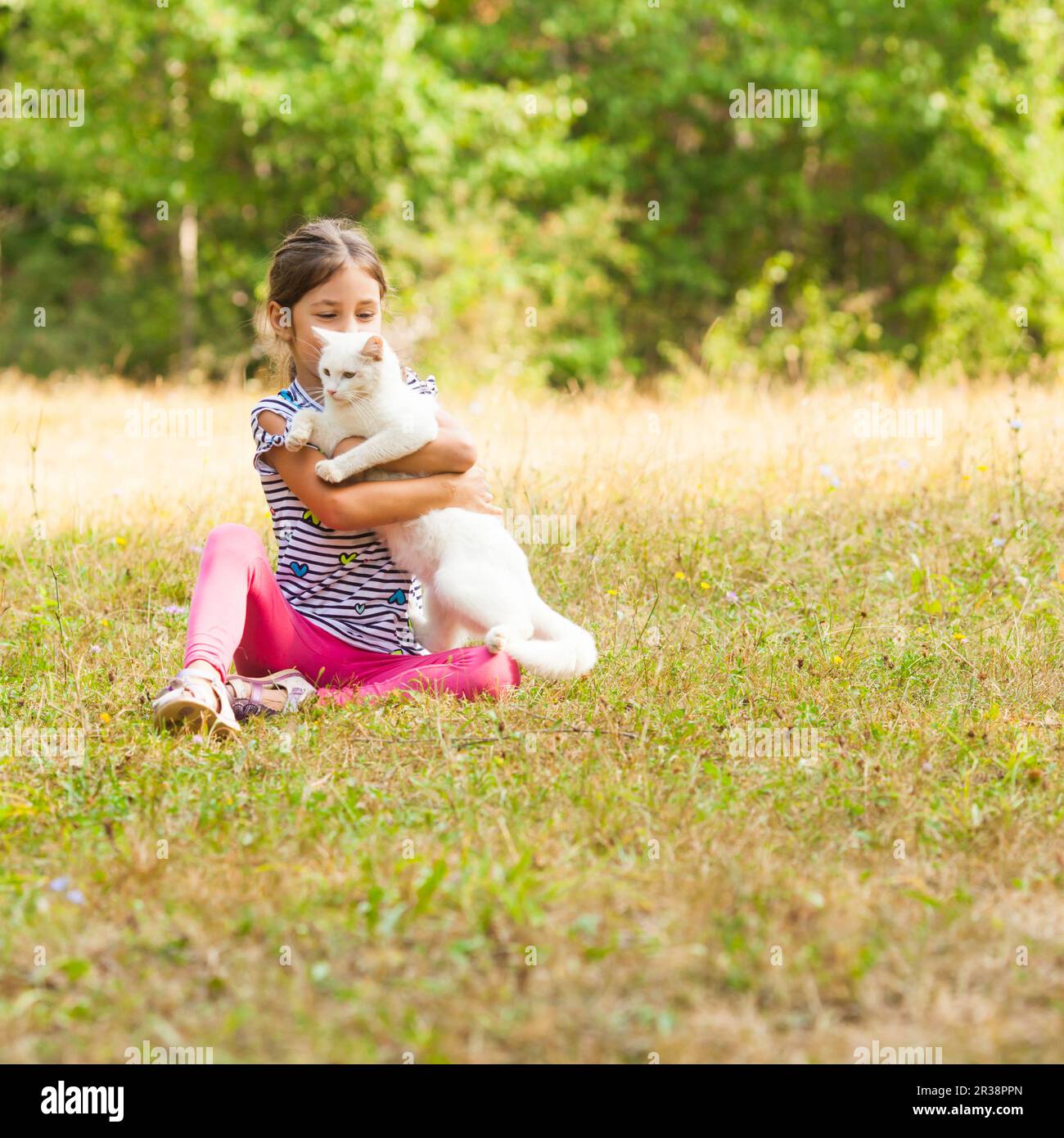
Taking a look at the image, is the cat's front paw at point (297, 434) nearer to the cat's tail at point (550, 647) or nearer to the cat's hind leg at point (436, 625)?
the cat's hind leg at point (436, 625)

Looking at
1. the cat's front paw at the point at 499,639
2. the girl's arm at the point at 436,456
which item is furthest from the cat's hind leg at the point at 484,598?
the girl's arm at the point at 436,456

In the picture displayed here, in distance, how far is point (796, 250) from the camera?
15234mm

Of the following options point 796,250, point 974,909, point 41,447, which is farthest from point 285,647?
point 796,250

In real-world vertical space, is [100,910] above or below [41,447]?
below

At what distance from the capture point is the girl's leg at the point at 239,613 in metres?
3.33

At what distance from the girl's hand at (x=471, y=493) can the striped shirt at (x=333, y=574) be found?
29 centimetres

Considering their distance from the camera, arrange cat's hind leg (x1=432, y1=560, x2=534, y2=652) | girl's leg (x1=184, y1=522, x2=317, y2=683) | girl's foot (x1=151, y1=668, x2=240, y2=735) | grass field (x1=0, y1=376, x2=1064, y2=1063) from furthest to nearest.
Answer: cat's hind leg (x1=432, y1=560, x2=534, y2=652) → girl's leg (x1=184, y1=522, x2=317, y2=683) → girl's foot (x1=151, y1=668, x2=240, y2=735) → grass field (x1=0, y1=376, x2=1064, y2=1063)

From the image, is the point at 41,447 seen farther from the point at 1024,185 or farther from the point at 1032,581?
the point at 1024,185

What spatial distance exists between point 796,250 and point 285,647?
12853 millimetres

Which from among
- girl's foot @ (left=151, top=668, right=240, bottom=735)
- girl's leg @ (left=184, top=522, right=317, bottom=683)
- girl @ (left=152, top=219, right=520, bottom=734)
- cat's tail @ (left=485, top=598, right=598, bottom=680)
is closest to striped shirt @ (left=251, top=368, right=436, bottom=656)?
girl @ (left=152, top=219, right=520, bottom=734)

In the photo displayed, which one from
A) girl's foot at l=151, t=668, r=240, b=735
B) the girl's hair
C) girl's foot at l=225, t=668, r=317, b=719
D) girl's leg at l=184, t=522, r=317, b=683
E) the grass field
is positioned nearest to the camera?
the grass field

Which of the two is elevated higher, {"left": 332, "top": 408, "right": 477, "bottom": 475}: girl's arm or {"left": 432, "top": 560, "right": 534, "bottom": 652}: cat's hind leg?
{"left": 332, "top": 408, "right": 477, "bottom": 475}: girl's arm

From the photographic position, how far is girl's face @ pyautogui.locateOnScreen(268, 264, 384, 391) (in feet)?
12.2

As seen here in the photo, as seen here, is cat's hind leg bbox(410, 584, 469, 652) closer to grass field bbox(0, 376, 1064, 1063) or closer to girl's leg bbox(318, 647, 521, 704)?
girl's leg bbox(318, 647, 521, 704)
